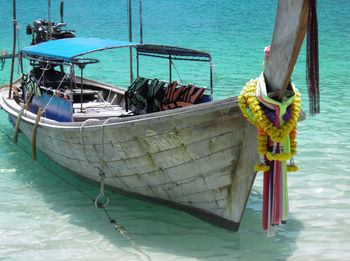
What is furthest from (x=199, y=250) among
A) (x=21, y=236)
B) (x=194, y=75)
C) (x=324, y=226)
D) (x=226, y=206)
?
(x=194, y=75)

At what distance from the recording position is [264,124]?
4.52m

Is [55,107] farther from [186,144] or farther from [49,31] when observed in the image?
[186,144]

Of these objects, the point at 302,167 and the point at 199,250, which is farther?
the point at 302,167

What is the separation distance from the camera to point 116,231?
5828 mm

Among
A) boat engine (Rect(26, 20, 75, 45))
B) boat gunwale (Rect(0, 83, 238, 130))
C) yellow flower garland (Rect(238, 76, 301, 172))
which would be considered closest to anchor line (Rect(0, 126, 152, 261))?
boat gunwale (Rect(0, 83, 238, 130))

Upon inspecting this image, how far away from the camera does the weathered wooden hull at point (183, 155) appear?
512cm

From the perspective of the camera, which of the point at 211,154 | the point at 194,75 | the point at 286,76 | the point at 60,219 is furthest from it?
the point at 194,75

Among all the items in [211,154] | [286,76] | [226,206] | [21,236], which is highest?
[286,76]

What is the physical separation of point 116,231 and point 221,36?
29042 millimetres

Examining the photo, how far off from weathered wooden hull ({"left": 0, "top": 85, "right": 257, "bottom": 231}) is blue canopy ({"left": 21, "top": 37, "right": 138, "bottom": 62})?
1126 mm

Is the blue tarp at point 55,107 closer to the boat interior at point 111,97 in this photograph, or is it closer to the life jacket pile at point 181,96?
the boat interior at point 111,97

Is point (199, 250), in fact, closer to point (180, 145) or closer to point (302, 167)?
point (180, 145)

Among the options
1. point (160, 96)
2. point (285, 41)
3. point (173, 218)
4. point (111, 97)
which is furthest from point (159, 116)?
point (111, 97)

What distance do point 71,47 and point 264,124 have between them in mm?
3977
